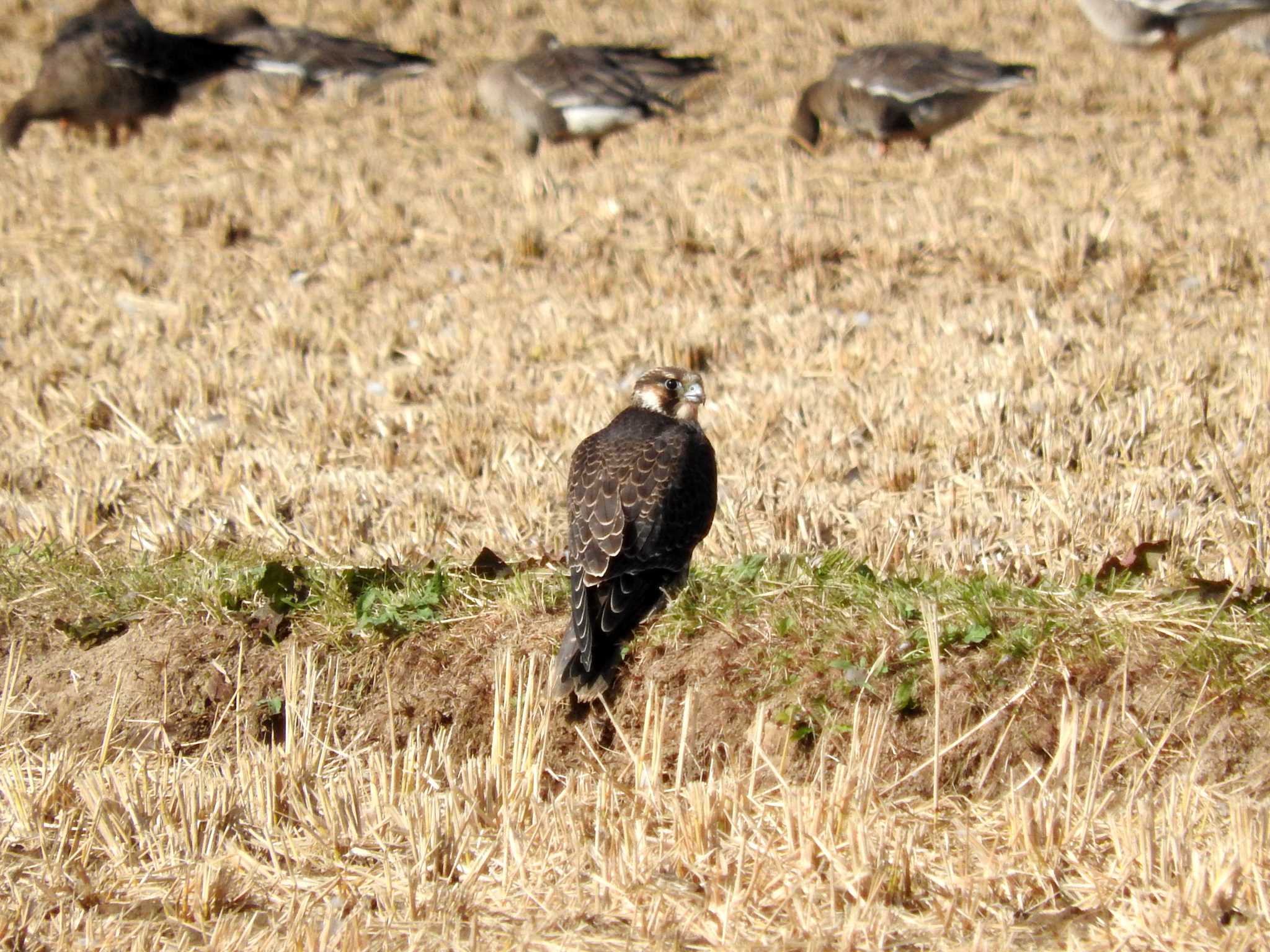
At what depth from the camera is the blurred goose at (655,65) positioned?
13086 mm

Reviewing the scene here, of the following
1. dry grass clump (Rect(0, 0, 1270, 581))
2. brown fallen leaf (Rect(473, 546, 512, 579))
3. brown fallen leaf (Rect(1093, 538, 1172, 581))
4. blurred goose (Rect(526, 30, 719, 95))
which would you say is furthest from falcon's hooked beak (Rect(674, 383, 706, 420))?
blurred goose (Rect(526, 30, 719, 95))

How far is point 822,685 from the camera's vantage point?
439cm

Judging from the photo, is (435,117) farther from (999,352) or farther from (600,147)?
(999,352)

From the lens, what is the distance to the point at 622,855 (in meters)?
3.43

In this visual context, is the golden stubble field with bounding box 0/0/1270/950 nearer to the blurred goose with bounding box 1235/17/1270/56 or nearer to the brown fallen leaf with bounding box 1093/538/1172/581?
the brown fallen leaf with bounding box 1093/538/1172/581

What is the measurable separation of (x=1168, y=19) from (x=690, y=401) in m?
9.84

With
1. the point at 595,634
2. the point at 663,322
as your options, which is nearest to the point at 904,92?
the point at 663,322

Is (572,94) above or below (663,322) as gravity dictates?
above

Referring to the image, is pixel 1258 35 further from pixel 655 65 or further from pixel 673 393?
pixel 673 393

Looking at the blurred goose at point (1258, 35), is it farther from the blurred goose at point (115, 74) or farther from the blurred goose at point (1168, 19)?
the blurred goose at point (115, 74)

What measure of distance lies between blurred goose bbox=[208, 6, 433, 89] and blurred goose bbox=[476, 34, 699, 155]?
1.43 m

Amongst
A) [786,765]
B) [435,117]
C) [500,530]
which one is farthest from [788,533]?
[435,117]

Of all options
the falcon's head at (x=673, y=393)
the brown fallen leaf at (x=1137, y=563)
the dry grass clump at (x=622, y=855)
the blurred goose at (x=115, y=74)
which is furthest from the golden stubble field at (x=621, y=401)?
the falcon's head at (x=673, y=393)

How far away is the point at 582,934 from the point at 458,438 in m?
4.13
